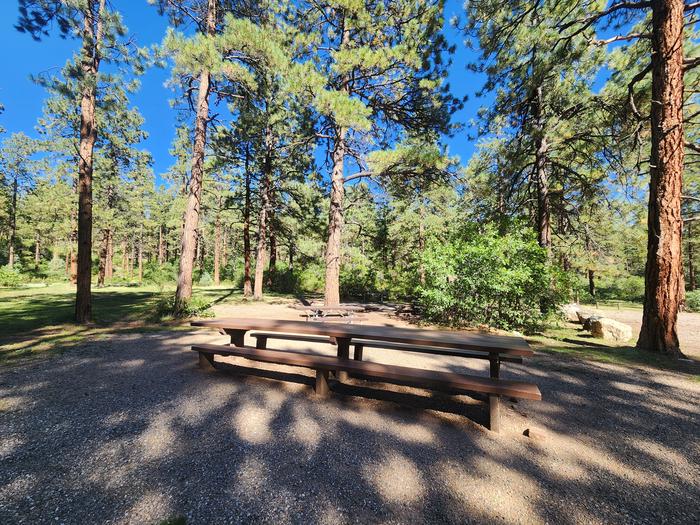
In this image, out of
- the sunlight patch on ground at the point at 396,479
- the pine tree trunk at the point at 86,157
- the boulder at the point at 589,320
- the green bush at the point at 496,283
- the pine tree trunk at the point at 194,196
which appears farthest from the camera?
the pine tree trunk at the point at 194,196

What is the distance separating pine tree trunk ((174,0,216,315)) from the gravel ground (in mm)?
5324

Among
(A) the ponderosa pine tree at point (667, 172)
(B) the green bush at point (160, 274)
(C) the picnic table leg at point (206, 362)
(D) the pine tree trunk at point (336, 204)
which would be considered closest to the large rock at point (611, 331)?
(A) the ponderosa pine tree at point (667, 172)

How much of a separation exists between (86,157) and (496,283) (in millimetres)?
12222

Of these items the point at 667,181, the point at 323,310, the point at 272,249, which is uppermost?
the point at 667,181

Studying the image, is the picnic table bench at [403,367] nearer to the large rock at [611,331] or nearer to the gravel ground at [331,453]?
the gravel ground at [331,453]

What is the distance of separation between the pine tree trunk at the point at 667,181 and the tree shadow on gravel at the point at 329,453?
86.5 inches

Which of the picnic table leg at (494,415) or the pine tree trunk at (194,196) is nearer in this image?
the picnic table leg at (494,415)

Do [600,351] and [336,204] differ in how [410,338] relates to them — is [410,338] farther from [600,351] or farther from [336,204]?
[336,204]

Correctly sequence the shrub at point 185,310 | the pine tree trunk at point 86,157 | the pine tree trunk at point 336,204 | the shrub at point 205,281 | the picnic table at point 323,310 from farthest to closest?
the shrub at point 205,281 < the pine tree trunk at point 336,204 < the picnic table at point 323,310 < the shrub at point 185,310 < the pine tree trunk at point 86,157

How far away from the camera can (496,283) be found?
8.11 m

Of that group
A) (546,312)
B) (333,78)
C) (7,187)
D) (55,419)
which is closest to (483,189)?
(546,312)

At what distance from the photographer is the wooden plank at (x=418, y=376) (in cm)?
277

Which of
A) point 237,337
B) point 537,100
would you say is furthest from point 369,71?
point 237,337

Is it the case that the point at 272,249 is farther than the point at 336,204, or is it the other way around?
the point at 272,249
